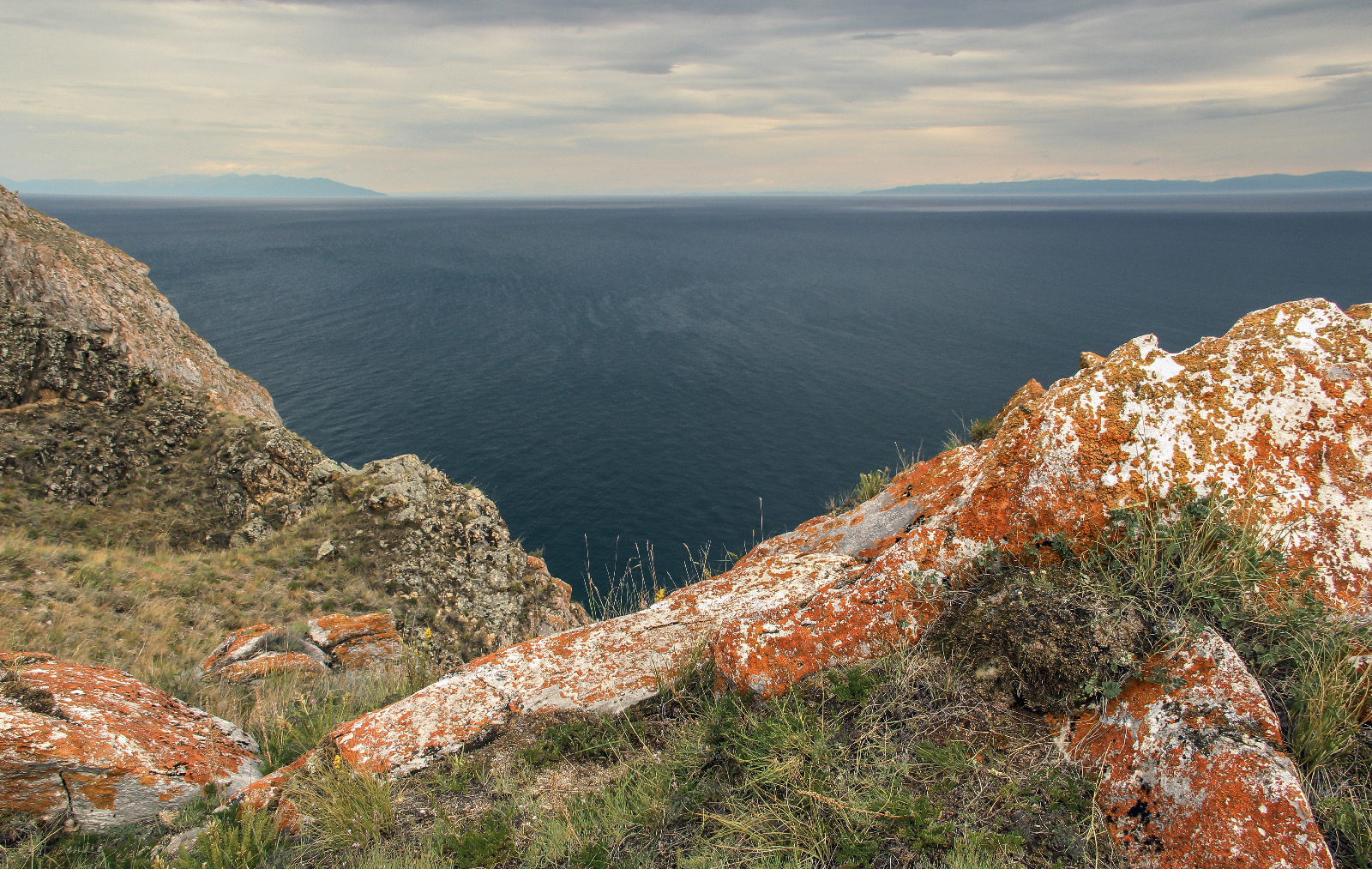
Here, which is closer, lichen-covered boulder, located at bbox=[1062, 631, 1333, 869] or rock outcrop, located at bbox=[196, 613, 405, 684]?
lichen-covered boulder, located at bbox=[1062, 631, 1333, 869]

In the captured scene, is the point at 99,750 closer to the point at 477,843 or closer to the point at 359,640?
the point at 477,843

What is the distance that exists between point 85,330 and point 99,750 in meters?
24.4

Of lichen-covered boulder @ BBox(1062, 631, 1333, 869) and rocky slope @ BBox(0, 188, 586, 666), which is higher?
lichen-covered boulder @ BBox(1062, 631, 1333, 869)

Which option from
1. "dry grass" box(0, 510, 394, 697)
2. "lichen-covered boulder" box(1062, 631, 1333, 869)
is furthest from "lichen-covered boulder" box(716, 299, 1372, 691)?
"dry grass" box(0, 510, 394, 697)

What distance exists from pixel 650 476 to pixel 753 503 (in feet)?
26.1

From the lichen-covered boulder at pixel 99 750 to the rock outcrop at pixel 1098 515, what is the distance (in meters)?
0.83

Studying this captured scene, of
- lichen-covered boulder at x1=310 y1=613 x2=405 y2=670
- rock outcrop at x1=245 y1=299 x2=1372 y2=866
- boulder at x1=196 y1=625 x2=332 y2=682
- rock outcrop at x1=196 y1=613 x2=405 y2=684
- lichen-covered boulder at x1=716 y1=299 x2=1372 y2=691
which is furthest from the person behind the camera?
lichen-covered boulder at x1=310 y1=613 x2=405 y2=670

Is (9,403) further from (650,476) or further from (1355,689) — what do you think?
(650,476)

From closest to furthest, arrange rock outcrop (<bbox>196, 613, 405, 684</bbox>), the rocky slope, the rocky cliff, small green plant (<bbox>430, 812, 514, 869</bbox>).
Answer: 1. the rocky cliff
2. small green plant (<bbox>430, 812, 514, 869</bbox>)
3. rock outcrop (<bbox>196, 613, 405, 684</bbox>)
4. the rocky slope

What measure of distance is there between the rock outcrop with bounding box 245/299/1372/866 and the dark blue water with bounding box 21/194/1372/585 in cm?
2952

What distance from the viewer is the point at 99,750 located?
4.63 m

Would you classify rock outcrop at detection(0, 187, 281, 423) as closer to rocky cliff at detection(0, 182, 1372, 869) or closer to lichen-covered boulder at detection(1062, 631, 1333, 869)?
rocky cliff at detection(0, 182, 1372, 869)

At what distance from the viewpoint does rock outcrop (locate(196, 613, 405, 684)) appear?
324 inches

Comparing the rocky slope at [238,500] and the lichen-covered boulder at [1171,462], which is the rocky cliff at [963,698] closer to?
the lichen-covered boulder at [1171,462]
